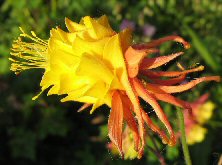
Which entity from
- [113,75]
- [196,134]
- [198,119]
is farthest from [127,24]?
[113,75]

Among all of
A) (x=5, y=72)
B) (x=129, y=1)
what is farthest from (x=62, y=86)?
(x=129, y=1)

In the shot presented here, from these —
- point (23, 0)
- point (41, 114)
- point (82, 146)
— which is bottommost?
point (82, 146)

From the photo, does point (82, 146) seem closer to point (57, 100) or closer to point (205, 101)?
point (57, 100)

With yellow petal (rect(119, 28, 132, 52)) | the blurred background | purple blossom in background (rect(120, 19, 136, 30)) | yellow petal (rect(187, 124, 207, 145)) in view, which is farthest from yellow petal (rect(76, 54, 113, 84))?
purple blossom in background (rect(120, 19, 136, 30))

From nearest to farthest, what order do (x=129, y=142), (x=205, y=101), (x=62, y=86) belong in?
1. (x=62, y=86)
2. (x=129, y=142)
3. (x=205, y=101)

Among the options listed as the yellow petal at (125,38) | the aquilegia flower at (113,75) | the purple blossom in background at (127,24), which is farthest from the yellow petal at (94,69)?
the purple blossom in background at (127,24)

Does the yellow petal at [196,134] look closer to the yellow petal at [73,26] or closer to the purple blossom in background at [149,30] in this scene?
the purple blossom in background at [149,30]

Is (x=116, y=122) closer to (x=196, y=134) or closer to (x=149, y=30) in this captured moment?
(x=196, y=134)
